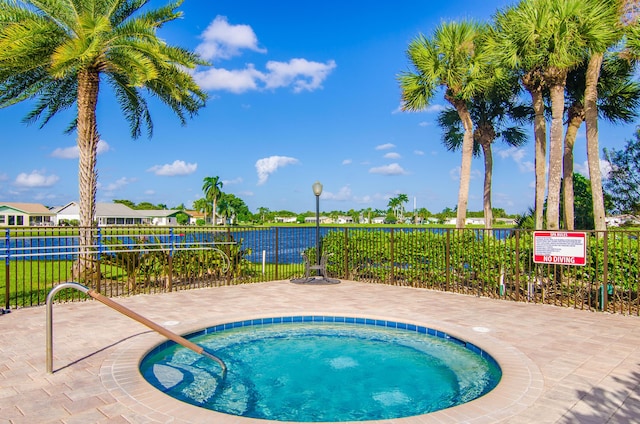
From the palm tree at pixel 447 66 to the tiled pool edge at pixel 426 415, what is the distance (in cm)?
816

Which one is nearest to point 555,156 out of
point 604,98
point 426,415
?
point 604,98

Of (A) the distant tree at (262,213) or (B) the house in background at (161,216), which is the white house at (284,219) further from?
(B) the house in background at (161,216)

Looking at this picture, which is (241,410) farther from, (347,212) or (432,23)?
(347,212)

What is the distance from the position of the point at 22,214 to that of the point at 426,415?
212ft

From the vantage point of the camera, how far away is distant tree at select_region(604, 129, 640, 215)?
54.2ft

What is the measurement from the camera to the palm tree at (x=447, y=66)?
1142cm

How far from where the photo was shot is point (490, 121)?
14.6m

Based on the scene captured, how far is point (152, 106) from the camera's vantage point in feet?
43.3

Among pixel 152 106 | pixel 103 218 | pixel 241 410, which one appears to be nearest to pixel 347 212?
pixel 103 218

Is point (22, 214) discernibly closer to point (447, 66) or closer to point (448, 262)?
point (447, 66)

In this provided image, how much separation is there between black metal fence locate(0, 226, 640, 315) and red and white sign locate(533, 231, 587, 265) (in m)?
0.16

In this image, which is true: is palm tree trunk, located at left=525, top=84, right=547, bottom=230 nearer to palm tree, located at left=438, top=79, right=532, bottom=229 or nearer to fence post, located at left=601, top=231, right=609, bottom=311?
palm tree, located at left=438, top=79, right=532, bottom=229

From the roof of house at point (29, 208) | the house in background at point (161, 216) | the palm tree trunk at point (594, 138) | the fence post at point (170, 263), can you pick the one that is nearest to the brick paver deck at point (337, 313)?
the fence post at point (170, 263)

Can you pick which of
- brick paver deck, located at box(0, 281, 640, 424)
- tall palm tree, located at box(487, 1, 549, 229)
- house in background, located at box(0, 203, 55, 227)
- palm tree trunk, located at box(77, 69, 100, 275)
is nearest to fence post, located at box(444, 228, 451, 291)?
brick paver deck, located at box(0, 281, 640, 424)
